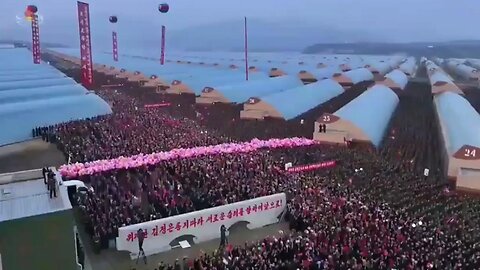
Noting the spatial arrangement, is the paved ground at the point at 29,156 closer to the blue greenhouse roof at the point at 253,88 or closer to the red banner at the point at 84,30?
the red banner at the point at 84,30

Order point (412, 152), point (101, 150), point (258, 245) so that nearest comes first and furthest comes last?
1. point (258, 245)
2. point (101, 150)
3. point (412, 152)

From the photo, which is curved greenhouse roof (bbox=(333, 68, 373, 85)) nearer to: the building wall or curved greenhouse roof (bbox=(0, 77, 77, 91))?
curved greenhouse roof (bbox=(0, 77, 77, 91))

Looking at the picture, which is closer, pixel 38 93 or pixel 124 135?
pixel 124 135

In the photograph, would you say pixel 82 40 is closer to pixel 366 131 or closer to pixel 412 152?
pixel 366 131

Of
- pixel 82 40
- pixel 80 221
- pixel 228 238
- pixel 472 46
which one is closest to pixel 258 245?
pixel 228 238

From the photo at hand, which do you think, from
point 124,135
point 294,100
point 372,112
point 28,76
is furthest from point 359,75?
point 124,135

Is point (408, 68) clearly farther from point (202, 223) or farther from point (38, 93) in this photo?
point (202, 223)

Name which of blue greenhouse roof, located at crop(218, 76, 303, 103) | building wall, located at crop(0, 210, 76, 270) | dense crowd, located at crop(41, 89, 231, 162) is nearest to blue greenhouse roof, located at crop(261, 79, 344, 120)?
blue greenhouse roof, located at crop(218, 76, 303, 103)
